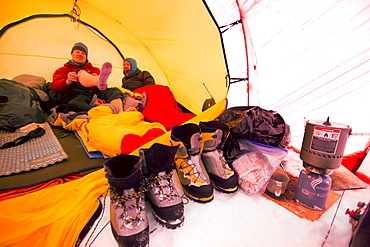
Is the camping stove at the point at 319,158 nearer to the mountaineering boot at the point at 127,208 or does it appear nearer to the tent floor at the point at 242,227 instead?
the tent floor at the point at 242,227

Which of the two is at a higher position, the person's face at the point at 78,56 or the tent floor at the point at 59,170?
the person's face at the point at 78,56

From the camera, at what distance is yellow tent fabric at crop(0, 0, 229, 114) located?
54.3 inches

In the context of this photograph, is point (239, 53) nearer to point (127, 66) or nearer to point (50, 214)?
point (127, 66)

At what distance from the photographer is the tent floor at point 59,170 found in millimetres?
770

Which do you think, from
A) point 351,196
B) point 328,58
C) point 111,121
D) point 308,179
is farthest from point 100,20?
point 351,196

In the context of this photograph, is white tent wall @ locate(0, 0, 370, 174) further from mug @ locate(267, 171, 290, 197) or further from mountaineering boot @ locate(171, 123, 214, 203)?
mountaineering boot @ locate(171, 123, 214, 203)

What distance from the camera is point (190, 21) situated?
4.49ft

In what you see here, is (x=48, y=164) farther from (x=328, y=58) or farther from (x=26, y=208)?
(x=328, y=58)

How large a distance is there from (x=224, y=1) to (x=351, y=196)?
125cm

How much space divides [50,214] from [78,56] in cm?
150

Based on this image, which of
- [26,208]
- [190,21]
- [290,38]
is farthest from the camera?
[190,21]

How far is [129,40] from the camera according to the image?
205 centimetres

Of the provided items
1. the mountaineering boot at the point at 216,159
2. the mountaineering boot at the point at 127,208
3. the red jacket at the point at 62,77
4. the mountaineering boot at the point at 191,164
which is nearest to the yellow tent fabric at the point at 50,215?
the mountaineering boot at the point at 127,208

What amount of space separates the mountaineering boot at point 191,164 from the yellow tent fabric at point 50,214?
34 cm
